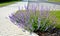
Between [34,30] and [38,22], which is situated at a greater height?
[38,22]

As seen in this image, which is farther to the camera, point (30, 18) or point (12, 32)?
point (12, 32)

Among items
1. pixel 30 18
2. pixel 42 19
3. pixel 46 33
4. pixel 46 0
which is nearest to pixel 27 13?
pixel 30 18

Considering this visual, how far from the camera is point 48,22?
13.3 ft

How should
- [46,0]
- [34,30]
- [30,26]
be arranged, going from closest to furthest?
[30,26]
[34,30]
[46,0]

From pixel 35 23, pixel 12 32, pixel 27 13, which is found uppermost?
pixel 27 13

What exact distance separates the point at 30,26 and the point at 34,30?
0.30 m

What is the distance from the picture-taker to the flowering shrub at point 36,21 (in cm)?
390

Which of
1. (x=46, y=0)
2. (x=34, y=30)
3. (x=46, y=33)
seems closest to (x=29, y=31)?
(x=34, y=30)

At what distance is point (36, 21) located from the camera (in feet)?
13.2

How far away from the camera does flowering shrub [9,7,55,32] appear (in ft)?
12.8

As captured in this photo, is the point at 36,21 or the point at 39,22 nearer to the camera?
the point at 39,22

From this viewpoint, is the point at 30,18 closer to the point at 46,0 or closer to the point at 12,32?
the point at 12,32

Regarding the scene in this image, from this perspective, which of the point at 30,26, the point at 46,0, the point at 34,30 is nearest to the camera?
the point at 30,26

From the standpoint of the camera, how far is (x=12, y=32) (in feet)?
14.1
